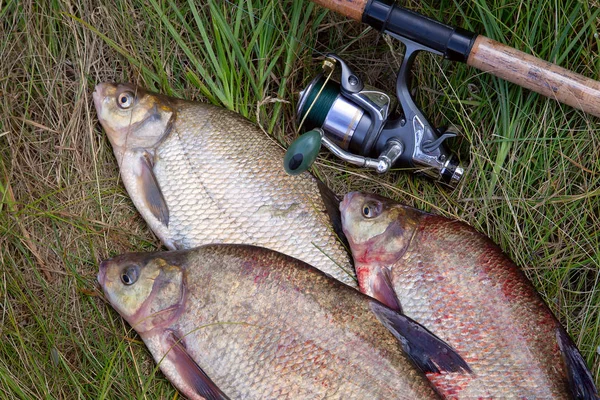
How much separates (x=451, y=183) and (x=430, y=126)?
0.32 metres

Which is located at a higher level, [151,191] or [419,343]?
[419,343]

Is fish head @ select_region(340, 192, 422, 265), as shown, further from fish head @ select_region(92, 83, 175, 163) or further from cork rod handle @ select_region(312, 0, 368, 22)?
fish head @ select_region(92, 83, 175, 163)

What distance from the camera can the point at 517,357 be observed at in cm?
255

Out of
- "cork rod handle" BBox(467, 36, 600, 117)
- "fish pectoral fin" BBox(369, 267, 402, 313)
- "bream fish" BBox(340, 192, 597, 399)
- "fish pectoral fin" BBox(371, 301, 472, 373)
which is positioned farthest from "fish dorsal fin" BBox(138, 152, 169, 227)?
"cork rod handle" BBox(467, 36, 600, 117)

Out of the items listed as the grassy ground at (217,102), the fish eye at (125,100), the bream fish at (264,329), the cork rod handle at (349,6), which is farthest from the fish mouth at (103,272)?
the cork rod handle at (349,6)

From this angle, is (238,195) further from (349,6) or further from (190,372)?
(349,6)

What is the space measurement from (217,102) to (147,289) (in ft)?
3.27

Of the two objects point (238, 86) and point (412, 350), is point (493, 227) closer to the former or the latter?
point (412, 350)

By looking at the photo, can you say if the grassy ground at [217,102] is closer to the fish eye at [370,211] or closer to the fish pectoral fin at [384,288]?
the fish eye at [370,211]

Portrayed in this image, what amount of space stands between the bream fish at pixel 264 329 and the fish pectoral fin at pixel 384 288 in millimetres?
199

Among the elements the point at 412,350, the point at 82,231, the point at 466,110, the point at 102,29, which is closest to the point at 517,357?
the point at 412,350

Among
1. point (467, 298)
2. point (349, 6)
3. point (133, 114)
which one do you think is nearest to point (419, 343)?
point (467, 298)

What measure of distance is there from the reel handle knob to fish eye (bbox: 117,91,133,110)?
746 millimetres

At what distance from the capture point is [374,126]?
10.0 ft
